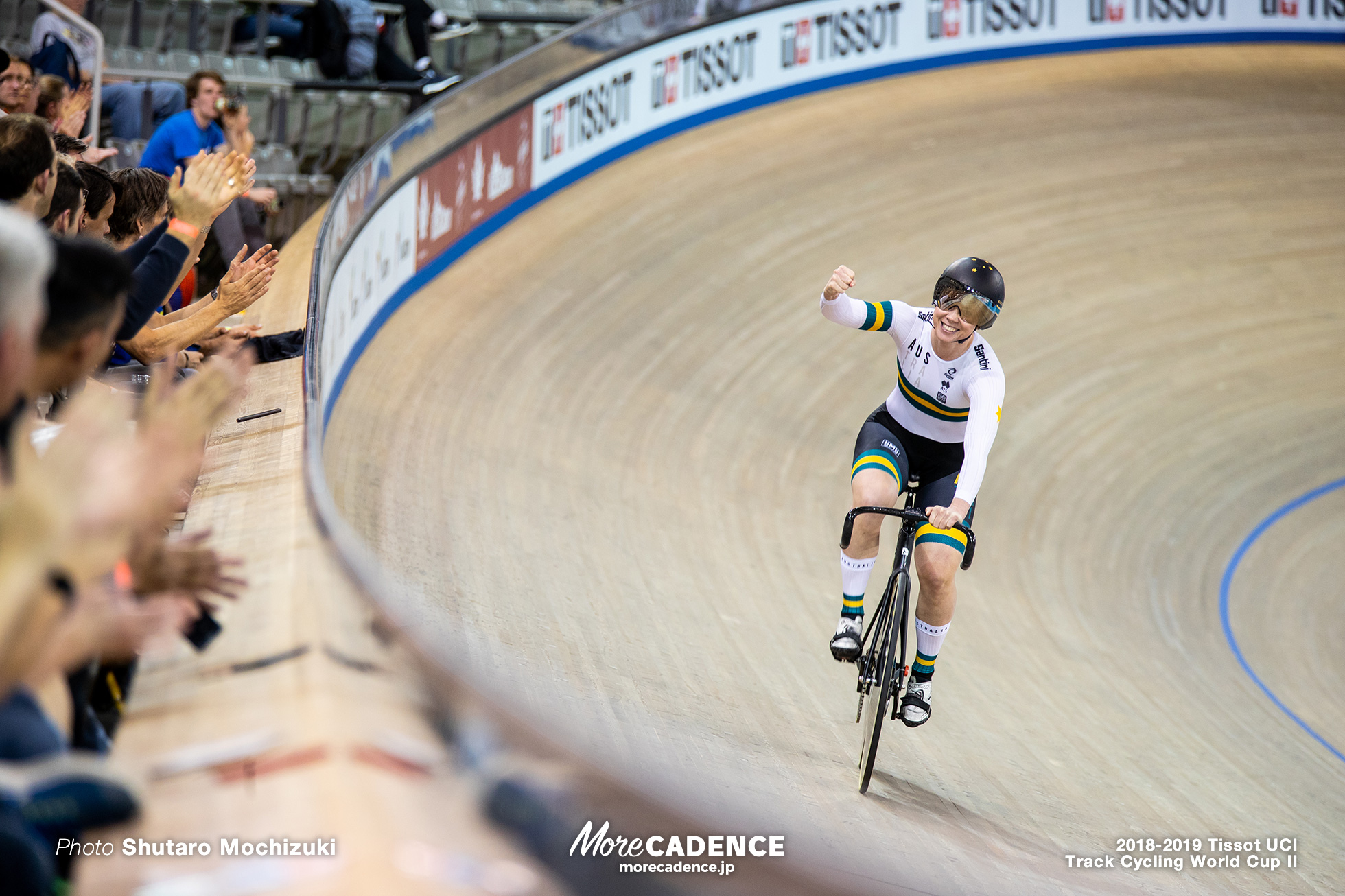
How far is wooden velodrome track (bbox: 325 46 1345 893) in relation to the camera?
3809 mm

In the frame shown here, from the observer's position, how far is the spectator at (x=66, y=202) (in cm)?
286

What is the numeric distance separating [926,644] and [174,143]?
4171 mm

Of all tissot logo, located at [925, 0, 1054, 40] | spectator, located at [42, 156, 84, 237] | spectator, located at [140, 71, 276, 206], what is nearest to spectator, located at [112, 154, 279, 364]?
spectator, located at [42, 156, 84, 237]

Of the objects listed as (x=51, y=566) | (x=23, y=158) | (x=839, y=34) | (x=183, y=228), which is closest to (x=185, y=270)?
(x=183, y=228)

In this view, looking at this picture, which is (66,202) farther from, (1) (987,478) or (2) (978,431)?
(1) (987,478)

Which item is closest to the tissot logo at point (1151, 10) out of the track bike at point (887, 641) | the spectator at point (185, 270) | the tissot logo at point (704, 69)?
the tissot logo at point (704, 69)

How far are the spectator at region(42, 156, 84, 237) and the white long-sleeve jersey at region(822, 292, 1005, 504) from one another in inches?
77.6

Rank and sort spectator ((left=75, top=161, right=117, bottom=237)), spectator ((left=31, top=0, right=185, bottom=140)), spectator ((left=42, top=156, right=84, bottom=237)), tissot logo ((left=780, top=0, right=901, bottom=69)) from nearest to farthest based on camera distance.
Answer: spectator ((left=42, top=156, right=84, bottom=237)) → spectator ((left=75, top=161, right=117, bottom=237)) → spectator ((left=31, top=0, right=185, bottom=140)) → tissot logo ((left=780, top=0, right=901, bottom=69))

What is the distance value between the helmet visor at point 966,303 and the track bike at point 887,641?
1.92ft

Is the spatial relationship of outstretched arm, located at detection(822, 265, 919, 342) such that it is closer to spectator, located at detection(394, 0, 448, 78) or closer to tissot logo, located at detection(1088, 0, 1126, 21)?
spectator, located at detection(394, 0, 448, 78)

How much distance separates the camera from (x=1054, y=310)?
309 inches

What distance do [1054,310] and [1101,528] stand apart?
81.0 inches

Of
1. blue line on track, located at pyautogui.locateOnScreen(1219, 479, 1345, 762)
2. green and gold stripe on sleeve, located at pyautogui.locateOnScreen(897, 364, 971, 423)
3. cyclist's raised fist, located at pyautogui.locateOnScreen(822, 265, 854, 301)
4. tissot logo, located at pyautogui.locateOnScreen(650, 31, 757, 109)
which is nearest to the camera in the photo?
cyclist's raised fist, located at pyautogui.locateOnScreen(822, 265, 854, 301)

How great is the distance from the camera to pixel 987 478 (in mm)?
6508
